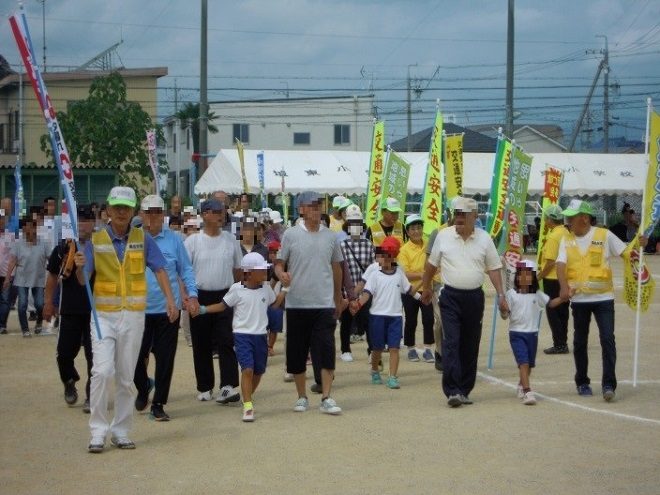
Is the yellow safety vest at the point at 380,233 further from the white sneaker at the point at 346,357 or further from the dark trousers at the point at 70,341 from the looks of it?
the dark trousers at the point at 70,341

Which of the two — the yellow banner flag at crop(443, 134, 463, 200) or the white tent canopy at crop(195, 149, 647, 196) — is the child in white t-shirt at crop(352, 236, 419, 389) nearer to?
the yellow banner flag at crop(443, 134, 463, 200)

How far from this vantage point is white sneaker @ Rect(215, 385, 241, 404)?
10914 millimetres

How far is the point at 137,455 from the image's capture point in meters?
8.49

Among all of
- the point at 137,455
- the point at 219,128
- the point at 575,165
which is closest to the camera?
the point at 137,455

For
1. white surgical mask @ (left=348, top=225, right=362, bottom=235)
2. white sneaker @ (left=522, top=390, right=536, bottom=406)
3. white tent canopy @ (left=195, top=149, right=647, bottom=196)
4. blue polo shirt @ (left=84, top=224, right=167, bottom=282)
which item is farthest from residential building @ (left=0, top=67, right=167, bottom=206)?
blue polo shirt @ (left=84, top=224, right=167, bottom=282)

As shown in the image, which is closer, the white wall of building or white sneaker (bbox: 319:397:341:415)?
white sneaker (bbox: 319:397:341:415)

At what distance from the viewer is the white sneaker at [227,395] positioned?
35.8 feet

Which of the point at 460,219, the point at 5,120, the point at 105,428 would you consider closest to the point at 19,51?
the point at 105,428

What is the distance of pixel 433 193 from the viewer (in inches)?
612

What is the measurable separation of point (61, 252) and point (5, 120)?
54.2 meters

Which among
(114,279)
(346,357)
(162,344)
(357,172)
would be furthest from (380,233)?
(357,172)

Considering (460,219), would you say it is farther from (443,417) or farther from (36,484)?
(36,484)

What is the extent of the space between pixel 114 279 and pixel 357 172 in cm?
3173

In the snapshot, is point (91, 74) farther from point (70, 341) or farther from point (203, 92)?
point (70, 341)
